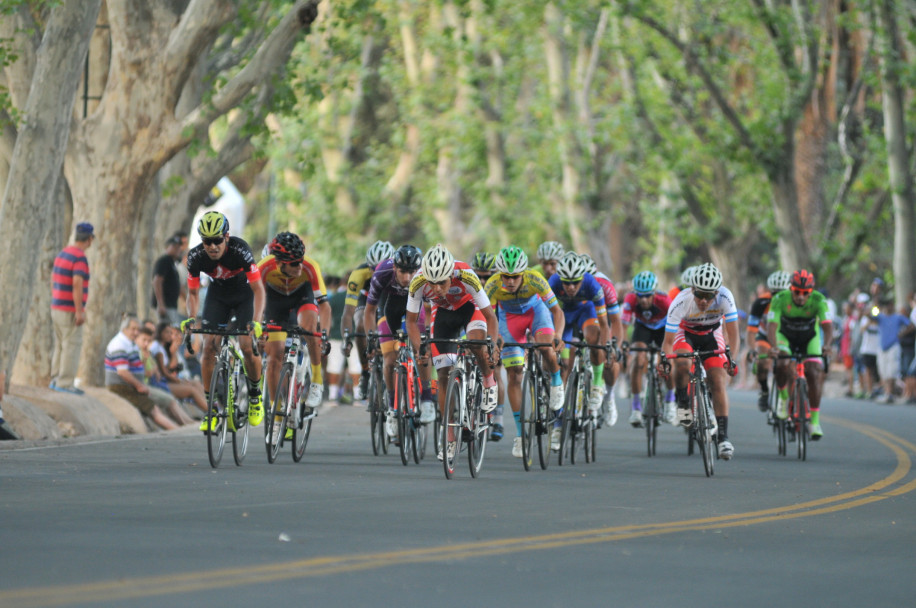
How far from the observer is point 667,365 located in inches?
607

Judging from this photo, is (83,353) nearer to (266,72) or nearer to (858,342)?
(266,72)

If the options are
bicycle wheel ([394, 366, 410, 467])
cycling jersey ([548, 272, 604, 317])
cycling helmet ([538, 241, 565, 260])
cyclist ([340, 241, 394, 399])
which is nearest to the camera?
bicycle wheel ([394, 366, 410, 467])

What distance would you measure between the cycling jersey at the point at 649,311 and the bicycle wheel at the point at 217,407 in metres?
7.00

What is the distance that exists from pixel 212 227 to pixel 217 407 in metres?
1.47

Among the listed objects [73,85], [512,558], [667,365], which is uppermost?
[73,85]

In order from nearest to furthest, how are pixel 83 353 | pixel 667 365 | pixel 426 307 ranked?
pixel 667 365 → pixel 426 307 → pixel 83 353

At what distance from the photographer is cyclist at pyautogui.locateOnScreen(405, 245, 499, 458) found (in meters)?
13.4

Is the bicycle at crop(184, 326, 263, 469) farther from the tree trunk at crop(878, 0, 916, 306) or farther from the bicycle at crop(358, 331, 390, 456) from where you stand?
the tree trunk at crop(878, 0, 916, 306)

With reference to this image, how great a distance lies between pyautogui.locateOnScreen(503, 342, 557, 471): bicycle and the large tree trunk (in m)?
5.45

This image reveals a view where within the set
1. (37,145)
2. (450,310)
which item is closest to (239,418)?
(450,310)

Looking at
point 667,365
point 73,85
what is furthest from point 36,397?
point 667,365

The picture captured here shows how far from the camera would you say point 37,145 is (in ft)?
56.0

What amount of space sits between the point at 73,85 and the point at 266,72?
397cm

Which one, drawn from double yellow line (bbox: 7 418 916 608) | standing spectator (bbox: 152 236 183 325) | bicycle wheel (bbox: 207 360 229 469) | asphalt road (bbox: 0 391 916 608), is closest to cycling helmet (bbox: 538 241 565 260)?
asphalt road (bbox: 0 391 916 608)
